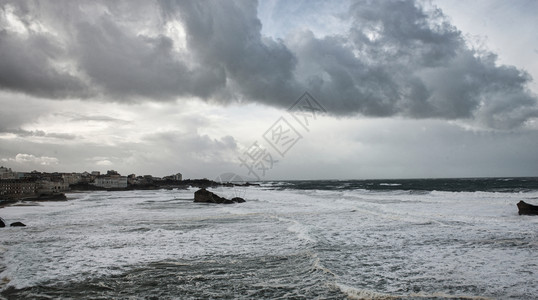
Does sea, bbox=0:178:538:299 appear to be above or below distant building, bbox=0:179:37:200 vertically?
below

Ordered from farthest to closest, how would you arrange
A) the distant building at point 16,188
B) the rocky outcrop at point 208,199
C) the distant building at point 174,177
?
the distant building at point 174,177 < the distant building at point 16,188 < the rocky outcrop at point 208,199

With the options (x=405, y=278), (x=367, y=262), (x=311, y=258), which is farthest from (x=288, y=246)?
(x=405, y=278)

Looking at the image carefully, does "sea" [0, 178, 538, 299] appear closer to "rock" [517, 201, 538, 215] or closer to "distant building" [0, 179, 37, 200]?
"rock" [517, 201, 538, 215]

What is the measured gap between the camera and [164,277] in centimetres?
771

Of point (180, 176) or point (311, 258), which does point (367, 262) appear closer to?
point (311, 258)

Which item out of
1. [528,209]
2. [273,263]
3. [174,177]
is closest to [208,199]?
[273,263]

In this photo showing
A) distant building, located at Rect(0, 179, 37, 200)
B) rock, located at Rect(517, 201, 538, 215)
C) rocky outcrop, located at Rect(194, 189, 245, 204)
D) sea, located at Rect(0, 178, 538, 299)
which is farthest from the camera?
distant building, located at Rect(0, 179, 37, 200)

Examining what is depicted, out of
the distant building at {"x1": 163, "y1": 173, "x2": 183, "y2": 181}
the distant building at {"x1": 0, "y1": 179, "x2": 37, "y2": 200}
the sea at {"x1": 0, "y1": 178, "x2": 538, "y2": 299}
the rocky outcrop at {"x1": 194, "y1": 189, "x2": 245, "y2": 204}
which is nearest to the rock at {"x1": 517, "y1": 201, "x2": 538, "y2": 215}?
the sea at {"x1": 0, "y1": 178, "x2": 538, "y2": 299}

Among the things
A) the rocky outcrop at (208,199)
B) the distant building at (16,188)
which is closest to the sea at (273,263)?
the rocky outcrop at (208,199)

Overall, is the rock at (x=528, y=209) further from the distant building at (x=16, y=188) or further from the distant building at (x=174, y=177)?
the distant building at (x=174, y=177)

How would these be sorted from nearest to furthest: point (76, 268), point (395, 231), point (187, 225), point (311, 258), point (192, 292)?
point (192, 292)
point (76, 268)
point (311, 258)
point (395, 231)
point (187, 225)

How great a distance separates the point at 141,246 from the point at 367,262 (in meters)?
7.49

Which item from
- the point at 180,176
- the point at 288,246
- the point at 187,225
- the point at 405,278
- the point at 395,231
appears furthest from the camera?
the point at 180,176

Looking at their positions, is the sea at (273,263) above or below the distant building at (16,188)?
below
